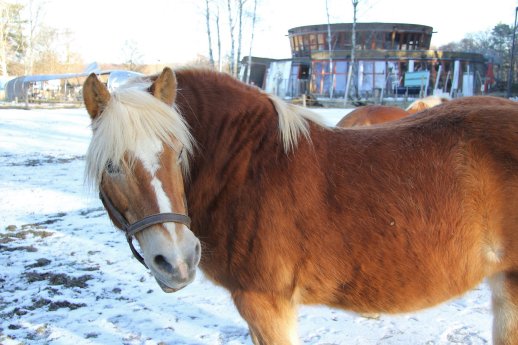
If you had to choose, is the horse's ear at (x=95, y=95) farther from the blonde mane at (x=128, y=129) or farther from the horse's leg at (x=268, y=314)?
the horse's leg at (x=268, y=314)

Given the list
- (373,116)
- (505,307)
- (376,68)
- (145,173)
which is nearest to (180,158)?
(145,173)

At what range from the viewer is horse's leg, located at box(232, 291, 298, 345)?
6.91 ft

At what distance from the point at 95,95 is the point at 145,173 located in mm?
492

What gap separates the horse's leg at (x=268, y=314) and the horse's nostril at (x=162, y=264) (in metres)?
0.61

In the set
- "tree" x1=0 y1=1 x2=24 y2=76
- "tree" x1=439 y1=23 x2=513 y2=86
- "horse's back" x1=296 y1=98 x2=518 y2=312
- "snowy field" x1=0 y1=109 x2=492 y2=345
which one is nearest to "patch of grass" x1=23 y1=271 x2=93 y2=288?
"snowy field" x1=0 y1=109 x2=492 y2=345

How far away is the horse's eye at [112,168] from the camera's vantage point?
175 centimetres

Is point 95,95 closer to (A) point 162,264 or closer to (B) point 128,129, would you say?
(B) point 128,129

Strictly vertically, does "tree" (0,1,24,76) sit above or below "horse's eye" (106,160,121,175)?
above

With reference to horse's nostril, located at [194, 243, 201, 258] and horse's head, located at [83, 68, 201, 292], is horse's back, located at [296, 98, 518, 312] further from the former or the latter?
horse's head, located at [83, 68, 201, 292]

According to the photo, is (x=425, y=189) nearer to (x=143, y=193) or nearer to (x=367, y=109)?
(x=143, y=193)

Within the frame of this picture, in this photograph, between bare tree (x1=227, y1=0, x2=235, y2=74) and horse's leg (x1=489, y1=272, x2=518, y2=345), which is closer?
horse's leg (x1=489, y1=272, x2=518, y2=345)

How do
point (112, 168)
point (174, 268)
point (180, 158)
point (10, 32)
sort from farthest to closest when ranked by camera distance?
point (10, 32) → point (180, 158) → point (112, 168) → point (174, 268)

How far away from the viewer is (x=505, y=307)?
2094 mm

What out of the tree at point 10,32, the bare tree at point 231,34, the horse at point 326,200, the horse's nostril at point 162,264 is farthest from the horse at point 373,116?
the tree at point 10,32
